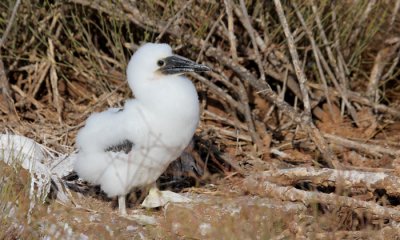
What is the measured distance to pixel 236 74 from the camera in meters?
6.99

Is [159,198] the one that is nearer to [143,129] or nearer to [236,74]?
[143,129]

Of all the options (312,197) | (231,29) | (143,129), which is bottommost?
(312,197)

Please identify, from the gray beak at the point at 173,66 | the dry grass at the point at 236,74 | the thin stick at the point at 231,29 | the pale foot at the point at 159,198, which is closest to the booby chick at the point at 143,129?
the gray beak at the point at 173,66

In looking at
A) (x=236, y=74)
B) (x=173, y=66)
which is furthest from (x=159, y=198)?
(x=236, y=74)

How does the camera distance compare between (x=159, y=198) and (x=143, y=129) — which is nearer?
(x=143, y=129)

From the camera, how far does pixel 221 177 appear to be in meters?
6.28

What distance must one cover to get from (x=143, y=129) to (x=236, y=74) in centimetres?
185

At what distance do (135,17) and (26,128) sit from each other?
3.88 feet

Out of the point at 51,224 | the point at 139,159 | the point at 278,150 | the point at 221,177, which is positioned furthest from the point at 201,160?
the point at 51,224

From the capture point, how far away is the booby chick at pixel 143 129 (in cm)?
530

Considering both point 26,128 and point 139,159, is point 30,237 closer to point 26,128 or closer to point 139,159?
point 139,159

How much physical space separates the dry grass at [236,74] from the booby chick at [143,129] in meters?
0.46

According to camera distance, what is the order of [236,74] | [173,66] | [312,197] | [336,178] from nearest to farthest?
1. [312,197]
2. [336,178]
3. [173,66]
4. [236,74]

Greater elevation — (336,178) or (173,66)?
(173,66)
